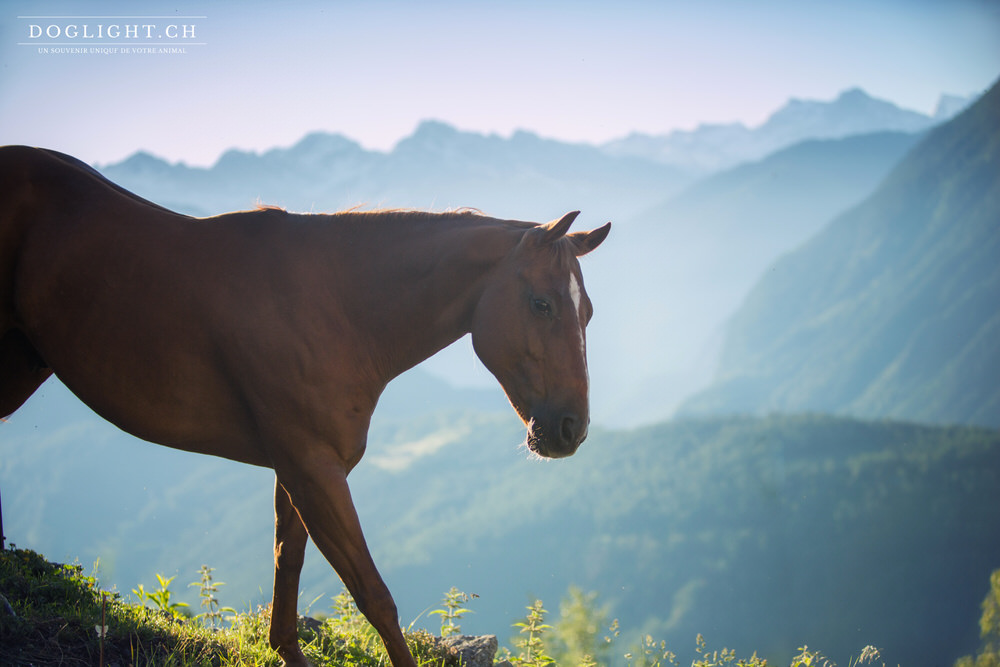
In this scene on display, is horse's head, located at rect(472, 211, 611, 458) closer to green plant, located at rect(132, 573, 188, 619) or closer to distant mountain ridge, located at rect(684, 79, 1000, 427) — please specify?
green plant, located at rect(132, 573, 188, 619)

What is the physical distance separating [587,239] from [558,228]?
0.46m

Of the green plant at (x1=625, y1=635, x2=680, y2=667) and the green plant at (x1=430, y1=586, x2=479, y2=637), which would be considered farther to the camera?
the green plant at (x1=430, y1=586, x2=479, y2=637)

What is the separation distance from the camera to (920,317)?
533 feet

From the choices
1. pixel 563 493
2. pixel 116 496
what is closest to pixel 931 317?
pixel 563 493

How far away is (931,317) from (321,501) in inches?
7409

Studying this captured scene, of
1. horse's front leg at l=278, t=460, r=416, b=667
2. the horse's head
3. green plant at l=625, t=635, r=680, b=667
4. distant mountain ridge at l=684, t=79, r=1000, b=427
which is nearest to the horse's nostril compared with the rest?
the horse's head

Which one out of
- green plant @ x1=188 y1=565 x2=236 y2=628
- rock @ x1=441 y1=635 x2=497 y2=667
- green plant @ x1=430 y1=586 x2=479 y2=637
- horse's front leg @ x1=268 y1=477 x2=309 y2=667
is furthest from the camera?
green plant @ x1=430 y1=586 x2=479 y2=637

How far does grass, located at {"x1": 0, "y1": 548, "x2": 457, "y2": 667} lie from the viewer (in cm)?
353

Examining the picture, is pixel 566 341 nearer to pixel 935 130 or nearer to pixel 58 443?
pixel 58 443

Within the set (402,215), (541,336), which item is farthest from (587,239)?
(402,215)

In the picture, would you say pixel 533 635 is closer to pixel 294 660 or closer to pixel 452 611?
pixel 452 611

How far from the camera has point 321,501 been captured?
305 cm

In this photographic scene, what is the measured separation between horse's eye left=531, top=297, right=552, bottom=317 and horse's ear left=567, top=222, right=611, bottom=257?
44cm

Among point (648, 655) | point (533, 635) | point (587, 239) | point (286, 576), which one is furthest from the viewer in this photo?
point (533, 635)
